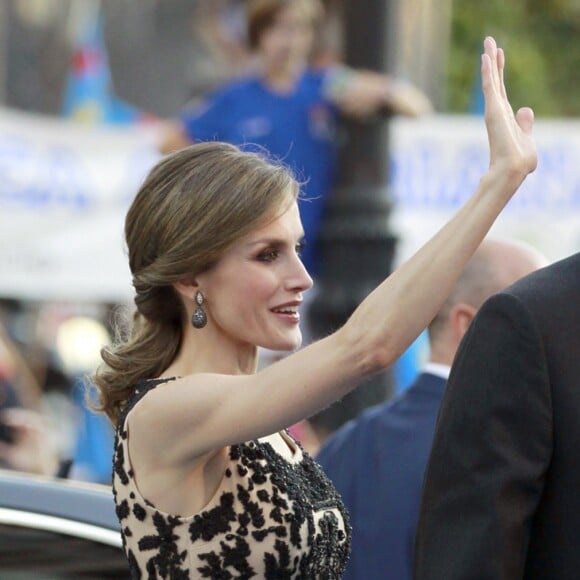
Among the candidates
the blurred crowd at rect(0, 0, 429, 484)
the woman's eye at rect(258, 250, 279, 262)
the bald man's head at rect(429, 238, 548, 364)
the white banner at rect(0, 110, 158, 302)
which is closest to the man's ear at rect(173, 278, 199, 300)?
the woman's eye at rect(258, 250, 279, 262)

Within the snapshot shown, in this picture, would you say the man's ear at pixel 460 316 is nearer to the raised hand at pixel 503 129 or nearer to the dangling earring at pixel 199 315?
the dangling earring at pixel 199 315

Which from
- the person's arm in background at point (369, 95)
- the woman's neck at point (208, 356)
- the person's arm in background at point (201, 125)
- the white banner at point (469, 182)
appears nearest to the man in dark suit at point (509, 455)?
the woman's neck at point (208, 356)

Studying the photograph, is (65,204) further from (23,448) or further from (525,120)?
(525,120)

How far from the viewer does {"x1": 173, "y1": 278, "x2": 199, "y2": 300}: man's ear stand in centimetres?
321

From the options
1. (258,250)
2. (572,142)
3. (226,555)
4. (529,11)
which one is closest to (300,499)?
(226,555)

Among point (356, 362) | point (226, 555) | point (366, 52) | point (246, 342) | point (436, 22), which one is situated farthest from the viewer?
point (436, 22)

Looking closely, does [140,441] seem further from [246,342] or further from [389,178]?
[389,178]

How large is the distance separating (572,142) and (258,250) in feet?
17.7

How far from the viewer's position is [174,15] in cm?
1692

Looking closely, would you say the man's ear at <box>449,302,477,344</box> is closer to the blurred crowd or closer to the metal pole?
the blurred crowd

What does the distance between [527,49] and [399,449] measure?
2183 cm

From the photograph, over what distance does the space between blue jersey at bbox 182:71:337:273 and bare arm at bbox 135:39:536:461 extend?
430cm

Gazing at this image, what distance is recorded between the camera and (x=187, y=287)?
3227 millimetres

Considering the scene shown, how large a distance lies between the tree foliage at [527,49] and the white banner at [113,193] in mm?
14504
